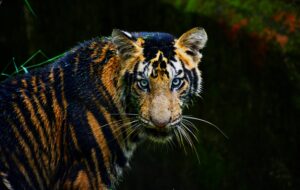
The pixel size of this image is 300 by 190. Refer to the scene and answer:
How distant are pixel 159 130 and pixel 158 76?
1.19ft

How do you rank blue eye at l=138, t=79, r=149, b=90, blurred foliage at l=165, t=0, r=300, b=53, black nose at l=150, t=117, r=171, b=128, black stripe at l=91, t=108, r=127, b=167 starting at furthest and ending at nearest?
blurred foliage at l=165, t=0, r=300, b=53, black stripe at l=91, t=108, r=127, b=167, blue eye at l=138, t=79, r=149, b=90, black nose at l=150, t=117, r=171, b=128

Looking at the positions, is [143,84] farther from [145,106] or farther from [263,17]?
[263,17]

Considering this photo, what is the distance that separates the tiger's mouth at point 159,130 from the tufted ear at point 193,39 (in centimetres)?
52

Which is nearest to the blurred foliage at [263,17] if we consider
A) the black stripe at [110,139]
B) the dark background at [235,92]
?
the dark background at [235,92]

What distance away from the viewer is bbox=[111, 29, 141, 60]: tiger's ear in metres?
4.82

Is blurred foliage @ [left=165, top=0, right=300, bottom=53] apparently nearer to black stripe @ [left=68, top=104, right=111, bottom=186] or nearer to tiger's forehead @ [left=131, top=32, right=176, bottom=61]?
tiger's forehead @ [left=131, top=32, right=176, bottom=61]

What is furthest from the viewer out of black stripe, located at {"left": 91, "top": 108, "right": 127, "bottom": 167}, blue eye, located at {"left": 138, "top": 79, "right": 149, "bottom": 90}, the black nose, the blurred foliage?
the blurred foliage

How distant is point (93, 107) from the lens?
4.92m

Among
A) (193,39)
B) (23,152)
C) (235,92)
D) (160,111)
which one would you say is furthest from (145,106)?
(235,92)

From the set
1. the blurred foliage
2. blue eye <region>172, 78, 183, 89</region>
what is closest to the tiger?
blue eye <region>172, 78, 183, 89</region>

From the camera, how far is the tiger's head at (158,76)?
4.75 meters

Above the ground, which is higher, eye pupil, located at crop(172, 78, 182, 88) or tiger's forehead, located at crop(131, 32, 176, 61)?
tiger's forehead, located at crop(131, 32, 176, 61)

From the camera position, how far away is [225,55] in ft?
21.0

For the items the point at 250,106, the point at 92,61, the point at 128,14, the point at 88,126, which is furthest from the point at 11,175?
the point at 128,14
